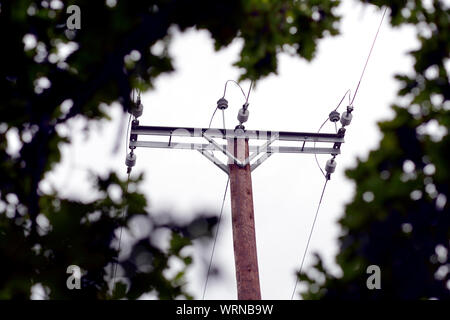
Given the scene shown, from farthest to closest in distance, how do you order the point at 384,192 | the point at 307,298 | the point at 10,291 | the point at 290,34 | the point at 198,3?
the point at 290,34
the point at 198,3
the point at 307,298
the point at 10,291
the point at 384,192

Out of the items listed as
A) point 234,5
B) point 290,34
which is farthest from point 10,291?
point 290,34

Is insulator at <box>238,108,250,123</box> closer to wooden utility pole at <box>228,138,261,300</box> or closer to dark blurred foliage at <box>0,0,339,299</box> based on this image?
wooden utility pole at <box>228,138,261,300</box>

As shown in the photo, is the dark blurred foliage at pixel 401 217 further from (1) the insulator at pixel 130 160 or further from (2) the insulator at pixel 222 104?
(1) the insulator at pixel 130 160

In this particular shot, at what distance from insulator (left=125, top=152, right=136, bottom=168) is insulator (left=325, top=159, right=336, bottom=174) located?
309 centimetres

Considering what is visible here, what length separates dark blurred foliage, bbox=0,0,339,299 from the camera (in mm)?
2117

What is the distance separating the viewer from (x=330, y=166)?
8.66 m

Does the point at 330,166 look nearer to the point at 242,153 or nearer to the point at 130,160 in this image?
the point at 242,153

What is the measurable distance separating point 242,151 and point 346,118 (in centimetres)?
192

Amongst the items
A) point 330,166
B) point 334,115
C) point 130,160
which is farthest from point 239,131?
point 330,166

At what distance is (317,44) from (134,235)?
1.59 m

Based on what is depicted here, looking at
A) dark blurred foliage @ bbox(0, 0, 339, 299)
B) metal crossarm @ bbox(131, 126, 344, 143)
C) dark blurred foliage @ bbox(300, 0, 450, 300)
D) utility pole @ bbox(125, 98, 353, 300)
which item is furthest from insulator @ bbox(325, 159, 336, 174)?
dark blurred foliage @ bbox(300, 0, 450, 300)

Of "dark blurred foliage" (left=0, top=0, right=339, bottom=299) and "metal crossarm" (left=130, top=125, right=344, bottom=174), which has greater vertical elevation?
"metal crossarm" (left=130, top=125, right=344, bottom=174)
